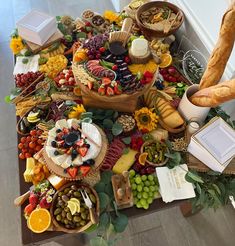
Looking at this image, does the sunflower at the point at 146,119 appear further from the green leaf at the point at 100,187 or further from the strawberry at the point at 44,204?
the strawberry at the point at 44,204

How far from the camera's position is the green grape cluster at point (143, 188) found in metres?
1.34

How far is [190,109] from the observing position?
1.51m

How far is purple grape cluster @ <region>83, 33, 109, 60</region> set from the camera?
1498 millimetres

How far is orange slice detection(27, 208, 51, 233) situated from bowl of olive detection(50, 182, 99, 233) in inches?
1.3

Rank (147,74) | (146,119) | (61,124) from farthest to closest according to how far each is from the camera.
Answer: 1. (146,119)
2. (147,74)
3. (61,124)

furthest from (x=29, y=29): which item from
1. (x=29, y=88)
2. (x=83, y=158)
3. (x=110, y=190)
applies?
(x=110, y=190)

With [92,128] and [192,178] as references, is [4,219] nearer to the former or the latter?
[92,128]

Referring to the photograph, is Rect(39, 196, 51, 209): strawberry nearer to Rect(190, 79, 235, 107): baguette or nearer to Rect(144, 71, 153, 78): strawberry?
Rect(144, 71, 153, 78): strawberry

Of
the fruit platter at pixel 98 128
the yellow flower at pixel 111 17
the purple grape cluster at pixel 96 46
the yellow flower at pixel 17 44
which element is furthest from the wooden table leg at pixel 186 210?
the yellow flower at pixel 17 44

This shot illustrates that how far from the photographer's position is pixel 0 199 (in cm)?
204

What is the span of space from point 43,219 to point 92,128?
47 cm

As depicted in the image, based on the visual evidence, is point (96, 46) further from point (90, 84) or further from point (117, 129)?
point (117, 129)

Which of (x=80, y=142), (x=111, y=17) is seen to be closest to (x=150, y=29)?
(x=111, y=17)

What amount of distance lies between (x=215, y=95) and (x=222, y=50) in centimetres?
22
